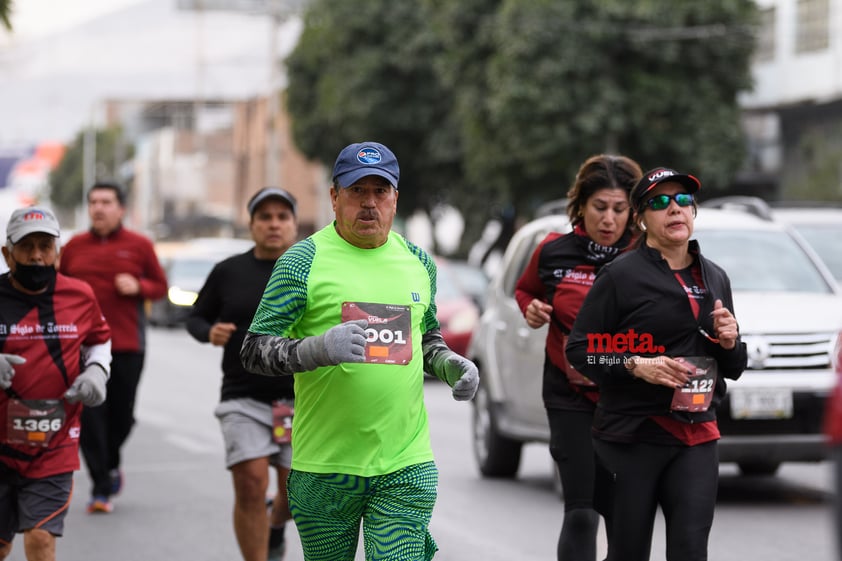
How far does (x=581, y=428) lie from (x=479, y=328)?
18.1ft

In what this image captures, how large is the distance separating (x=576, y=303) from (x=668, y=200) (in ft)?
4.93

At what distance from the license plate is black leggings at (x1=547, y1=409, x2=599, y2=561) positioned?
309 cm

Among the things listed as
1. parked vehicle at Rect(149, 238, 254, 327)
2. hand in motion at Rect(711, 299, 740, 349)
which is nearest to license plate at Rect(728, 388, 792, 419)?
hand in motion at Rect(711, 299, 740, 349)

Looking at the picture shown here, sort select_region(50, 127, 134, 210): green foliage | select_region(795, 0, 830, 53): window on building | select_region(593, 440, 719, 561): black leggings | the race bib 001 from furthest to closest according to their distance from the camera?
select_region(50, 127, 134, 210): green foliage → select_region(795, 0, 830, 53): window on building → select_region(593, 440, 719, 561): black leggings → the race bib 001

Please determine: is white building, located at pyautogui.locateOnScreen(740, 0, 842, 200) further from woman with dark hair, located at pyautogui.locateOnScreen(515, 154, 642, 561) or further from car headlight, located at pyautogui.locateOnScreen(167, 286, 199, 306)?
woman with dark hair, located at pyautogui.locateOnScreen(515, 154, 642, 561)

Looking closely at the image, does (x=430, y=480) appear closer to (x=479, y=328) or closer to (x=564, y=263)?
(x=564, y=263)

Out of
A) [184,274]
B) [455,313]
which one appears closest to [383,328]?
[455,313]

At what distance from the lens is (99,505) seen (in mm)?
11039

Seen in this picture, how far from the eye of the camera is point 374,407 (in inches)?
211

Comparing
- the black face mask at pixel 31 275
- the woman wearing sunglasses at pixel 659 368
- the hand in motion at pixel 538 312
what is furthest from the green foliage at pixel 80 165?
the woman wearing sunglasses at pixel 659 368

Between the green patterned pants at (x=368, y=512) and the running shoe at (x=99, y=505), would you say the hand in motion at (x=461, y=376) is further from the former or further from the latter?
the running shoe at (x=99, y=505)

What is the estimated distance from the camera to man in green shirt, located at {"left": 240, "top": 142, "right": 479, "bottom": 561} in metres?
5.31

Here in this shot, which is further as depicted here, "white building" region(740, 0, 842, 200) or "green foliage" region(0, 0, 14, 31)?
"white building" region(740, 0, 842, 200)

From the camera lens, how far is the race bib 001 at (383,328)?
5250 millimetres
